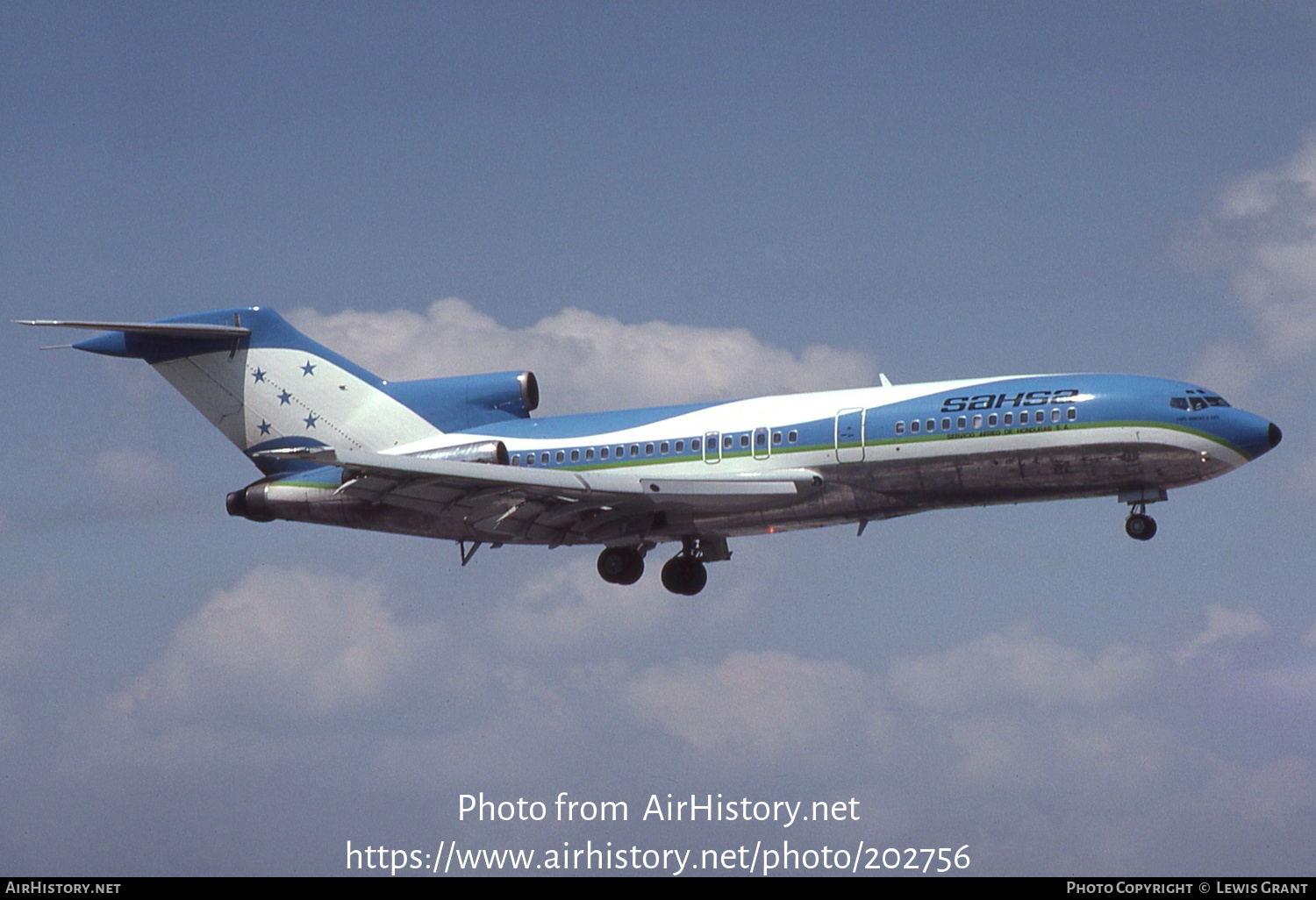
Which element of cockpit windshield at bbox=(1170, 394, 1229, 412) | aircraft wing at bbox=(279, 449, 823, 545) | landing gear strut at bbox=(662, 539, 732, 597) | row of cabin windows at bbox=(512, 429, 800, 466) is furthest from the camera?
landing gear strut at bbox=(662, 539, 732, 597)

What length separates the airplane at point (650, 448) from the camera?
3612cm

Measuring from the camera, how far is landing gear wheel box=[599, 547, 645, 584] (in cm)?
4200

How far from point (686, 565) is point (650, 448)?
17.0ft

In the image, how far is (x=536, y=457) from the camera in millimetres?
40938

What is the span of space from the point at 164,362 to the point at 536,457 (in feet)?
38.1

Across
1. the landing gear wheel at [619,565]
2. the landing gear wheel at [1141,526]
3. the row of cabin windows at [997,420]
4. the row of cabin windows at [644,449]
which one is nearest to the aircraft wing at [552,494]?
the row of cabin windows at [644,449]

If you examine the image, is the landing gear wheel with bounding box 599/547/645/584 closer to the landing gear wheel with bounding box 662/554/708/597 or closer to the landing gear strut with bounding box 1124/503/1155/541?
the landing gear wheel with bounding box 662/554/708/597

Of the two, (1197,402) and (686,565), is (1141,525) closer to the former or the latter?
(1197,402)

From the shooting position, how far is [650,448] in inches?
1566

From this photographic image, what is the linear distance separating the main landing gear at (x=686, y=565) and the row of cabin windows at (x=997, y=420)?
7.75 m

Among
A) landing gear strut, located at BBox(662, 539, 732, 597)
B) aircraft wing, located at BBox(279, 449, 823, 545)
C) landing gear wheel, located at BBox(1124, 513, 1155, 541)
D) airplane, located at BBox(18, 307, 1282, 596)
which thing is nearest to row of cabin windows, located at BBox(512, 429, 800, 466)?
airplane, located at BBox(18, 307, 1282, 596)

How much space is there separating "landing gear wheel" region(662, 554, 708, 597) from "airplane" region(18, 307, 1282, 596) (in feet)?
0.15

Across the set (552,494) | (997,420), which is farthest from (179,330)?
(997,420)

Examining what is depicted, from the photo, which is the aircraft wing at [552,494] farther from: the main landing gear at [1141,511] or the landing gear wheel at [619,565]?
the main landing gear at [1141,511]
